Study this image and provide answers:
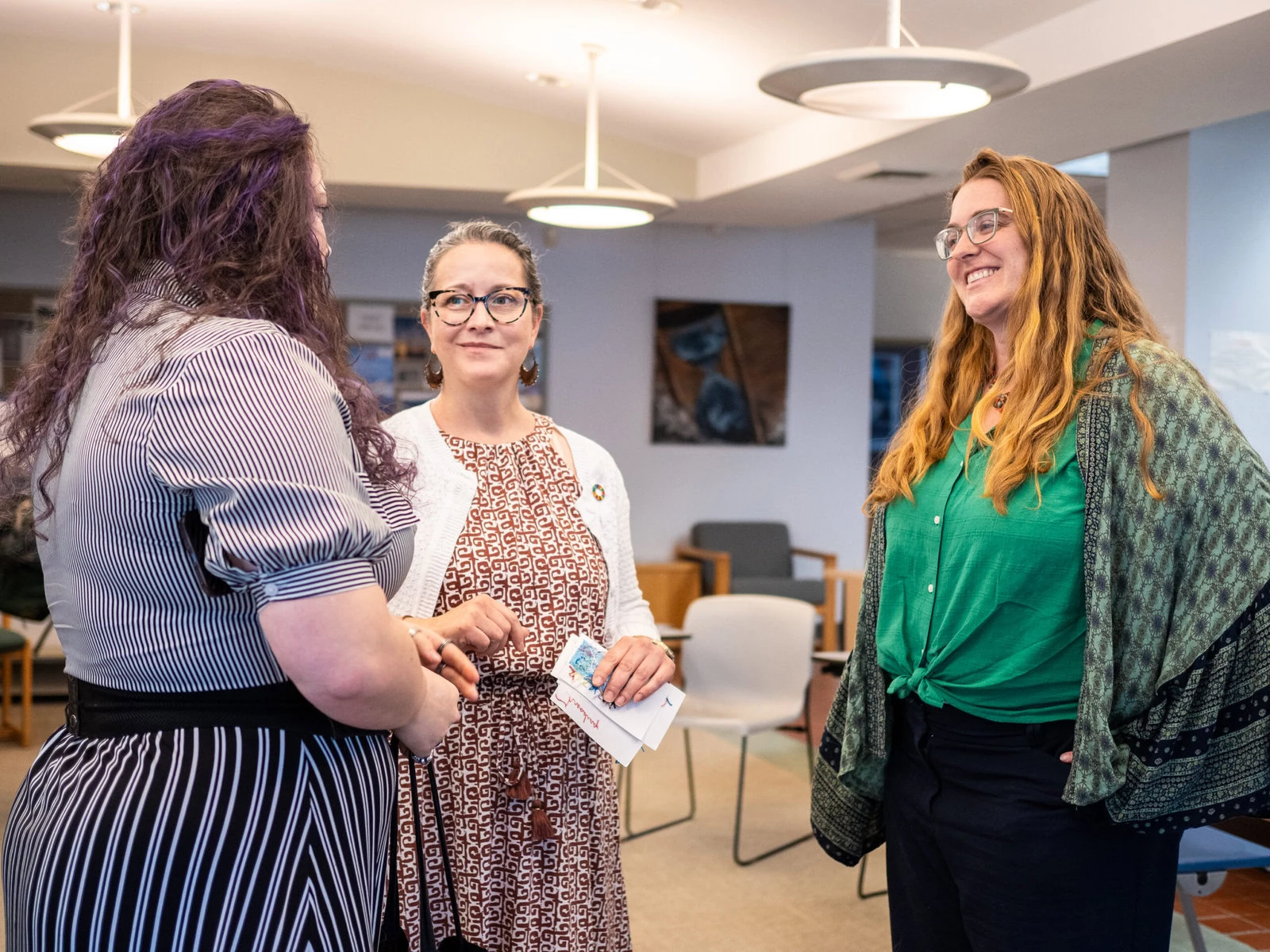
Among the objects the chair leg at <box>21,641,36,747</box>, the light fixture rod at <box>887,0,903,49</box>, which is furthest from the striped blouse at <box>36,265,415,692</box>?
the chair leg at <box>21,641,36,747</box>

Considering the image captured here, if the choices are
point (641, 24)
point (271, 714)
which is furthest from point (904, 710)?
point (641, 24)

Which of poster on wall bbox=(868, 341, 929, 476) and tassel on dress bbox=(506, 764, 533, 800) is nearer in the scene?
tassel on dress bbox=(506, 764, 533, 800)

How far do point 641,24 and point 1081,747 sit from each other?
464 cm

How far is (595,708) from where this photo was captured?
1.92 metres

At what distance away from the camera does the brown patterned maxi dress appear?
77.2 inches

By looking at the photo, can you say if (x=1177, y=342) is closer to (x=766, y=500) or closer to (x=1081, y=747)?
(x=766, y=500)

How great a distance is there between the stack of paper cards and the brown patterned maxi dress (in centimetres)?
11

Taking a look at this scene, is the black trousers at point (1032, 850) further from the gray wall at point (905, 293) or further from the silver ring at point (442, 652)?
the gray wall at point (905, 293)

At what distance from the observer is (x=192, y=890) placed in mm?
1173

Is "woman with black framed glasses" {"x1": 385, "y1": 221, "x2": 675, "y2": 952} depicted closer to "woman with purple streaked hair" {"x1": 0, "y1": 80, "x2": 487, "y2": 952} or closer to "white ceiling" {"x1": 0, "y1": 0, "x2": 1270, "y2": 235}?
"woman with purple streaked hair" {"x1": 0, "y1": 80, "x2": 487, "y2": 952}

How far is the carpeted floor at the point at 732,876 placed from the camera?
3.70 meters

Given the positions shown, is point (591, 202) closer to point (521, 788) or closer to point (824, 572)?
point (824, 572)

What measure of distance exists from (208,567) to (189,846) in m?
0.28

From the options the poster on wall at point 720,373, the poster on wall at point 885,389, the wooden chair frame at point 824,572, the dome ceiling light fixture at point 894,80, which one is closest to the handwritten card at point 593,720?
the dome ceiling light fixture at point 894,80
